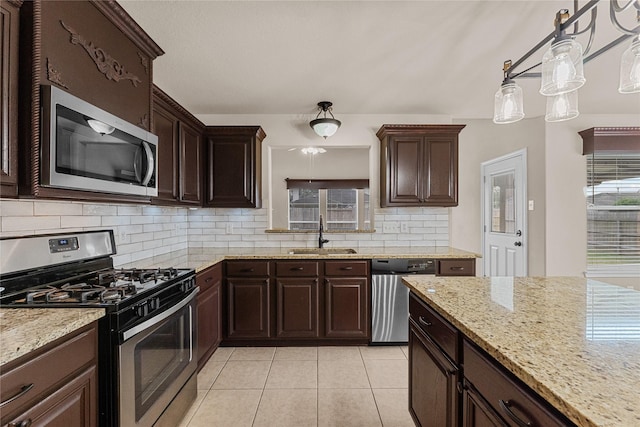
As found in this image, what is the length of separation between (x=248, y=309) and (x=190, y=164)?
148 cm

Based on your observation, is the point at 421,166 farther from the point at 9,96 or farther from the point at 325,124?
the point at 9,96

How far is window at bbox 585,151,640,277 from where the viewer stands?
359 cm

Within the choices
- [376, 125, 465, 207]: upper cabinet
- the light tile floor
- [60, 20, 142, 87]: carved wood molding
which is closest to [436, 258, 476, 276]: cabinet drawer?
[376, 125, 465, 207]: upper cabinet

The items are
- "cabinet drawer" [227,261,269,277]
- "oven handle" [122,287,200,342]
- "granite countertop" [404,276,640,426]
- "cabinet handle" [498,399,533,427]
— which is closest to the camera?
"granite countertop" [404,276,640,426]

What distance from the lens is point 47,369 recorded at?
105cm

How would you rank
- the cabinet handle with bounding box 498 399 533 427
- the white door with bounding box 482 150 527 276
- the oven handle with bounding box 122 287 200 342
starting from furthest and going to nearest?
1. the white door with bounding box 482 150 527 276
2. the oven handle with bounding box 122 287 200 342
3. the cabinet handle with bounding box 498 399 533 427

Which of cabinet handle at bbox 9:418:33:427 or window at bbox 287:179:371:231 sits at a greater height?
window at bbox 287:179:371:231

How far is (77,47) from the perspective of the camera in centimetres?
145

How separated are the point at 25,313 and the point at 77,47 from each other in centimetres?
117


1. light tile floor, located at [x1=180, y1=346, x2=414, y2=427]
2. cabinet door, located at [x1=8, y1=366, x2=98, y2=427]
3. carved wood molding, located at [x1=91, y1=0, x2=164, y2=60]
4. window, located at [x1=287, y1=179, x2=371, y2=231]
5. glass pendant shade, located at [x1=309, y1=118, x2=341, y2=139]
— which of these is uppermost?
carved wood molding, located at [x1=91, y1=0, x2=164, y2=60]

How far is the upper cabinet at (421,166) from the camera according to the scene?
337cm

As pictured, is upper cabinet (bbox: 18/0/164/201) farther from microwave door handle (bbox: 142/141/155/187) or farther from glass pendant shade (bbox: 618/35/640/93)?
glass pendant shade (bbox: 618/35/640/93)

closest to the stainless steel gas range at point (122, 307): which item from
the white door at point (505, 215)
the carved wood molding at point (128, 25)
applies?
the carved wood molding at point (128, 25)

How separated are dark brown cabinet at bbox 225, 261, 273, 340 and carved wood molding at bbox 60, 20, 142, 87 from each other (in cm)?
177
